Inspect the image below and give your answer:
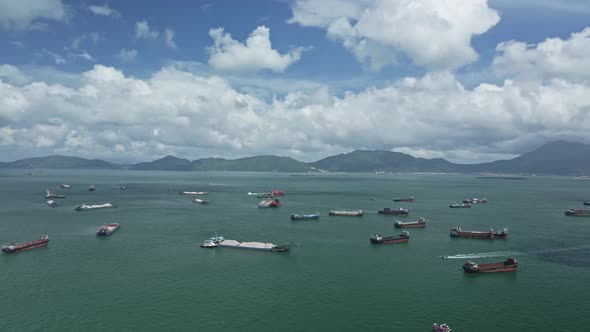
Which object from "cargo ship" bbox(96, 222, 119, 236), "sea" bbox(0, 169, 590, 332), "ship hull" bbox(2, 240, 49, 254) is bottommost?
"sea" bbox(0, 169, 590, 332)

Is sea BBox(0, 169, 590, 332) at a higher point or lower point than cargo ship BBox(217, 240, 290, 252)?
lower

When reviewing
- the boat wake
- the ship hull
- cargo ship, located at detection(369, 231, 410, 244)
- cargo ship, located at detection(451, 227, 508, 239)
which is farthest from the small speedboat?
cargo ship, located at detection(451, 227, 508, 239)

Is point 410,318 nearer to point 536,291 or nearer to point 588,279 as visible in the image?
point 536,291

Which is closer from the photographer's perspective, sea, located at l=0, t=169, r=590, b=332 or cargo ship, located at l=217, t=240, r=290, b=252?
sea, located at l=0, t=169, r=590, b=332

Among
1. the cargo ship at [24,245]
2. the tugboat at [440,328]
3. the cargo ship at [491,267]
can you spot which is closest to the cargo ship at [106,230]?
the cargo ship at [24,245]

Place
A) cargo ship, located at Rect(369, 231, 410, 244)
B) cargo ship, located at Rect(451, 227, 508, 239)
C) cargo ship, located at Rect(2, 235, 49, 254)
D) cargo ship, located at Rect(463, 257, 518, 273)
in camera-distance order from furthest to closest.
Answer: cargo ship, located at Rect(451, 227, 508, 239)
cargo ship, located at Rect(369, 231, 410, 244)
cargo ship, located at Rect(2, 235, 49, 254)
cargo ship, located at Rect(463, 257, 518, 273)

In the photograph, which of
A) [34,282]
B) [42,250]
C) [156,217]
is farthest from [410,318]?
[156,217]

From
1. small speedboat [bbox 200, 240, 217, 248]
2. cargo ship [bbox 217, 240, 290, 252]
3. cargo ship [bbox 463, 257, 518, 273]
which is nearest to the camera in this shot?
cargo ship [bbox 463, 257, 518, 273]

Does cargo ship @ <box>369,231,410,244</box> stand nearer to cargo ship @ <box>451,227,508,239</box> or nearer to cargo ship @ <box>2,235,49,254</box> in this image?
cargo ship @ <box>451,227,508,239</box>
